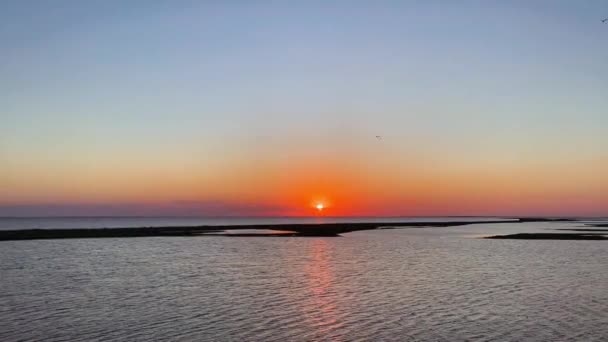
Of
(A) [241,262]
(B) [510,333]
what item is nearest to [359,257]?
(A) [241,262]

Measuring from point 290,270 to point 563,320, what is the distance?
25023 mm

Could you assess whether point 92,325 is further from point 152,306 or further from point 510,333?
point 510,333

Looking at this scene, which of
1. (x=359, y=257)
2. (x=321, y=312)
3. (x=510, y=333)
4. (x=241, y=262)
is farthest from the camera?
(x=359, y=257)

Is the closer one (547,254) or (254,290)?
(254,290)

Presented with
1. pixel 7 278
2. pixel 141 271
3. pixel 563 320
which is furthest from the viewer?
pixel 141 271

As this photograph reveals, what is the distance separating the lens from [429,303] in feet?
96.3

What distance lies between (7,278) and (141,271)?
32.7 feet

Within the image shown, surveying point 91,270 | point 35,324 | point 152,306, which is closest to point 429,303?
point 152,306

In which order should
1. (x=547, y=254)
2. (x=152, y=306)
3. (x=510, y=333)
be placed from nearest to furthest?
(x=510, y=333) → (x=152, y=306) → (x=547, y=254)

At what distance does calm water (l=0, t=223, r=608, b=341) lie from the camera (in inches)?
893

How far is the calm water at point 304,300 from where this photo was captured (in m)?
22.7

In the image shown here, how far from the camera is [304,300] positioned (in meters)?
30.5

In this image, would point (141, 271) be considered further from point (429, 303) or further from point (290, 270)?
point (429, 303)

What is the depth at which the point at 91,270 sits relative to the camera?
4606 centimetres
